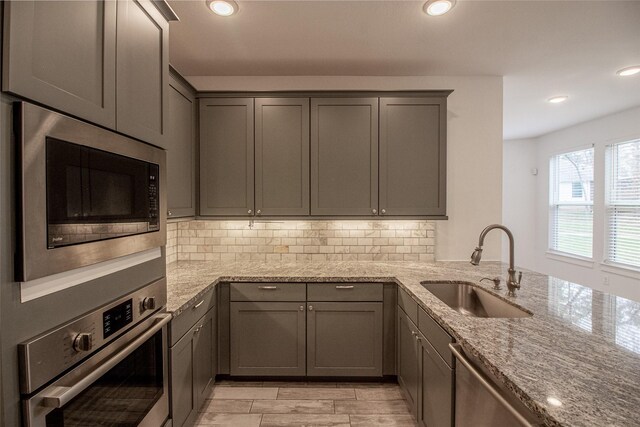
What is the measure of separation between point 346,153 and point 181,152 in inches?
53.4

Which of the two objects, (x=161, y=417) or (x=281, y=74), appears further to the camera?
(x=281, y=74)

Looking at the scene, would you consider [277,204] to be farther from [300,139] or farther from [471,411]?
[471,411]

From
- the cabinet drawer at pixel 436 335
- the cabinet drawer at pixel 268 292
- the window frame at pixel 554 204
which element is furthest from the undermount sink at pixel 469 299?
the window frame at pixel 554 204

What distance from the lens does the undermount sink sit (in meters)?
1.91

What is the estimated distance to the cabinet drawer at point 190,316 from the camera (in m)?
1.65

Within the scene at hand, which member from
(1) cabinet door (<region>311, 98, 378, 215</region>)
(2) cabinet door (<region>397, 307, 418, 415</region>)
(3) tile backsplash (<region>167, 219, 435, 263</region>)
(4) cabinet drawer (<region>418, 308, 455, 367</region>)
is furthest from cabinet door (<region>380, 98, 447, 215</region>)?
(4) cabinet drawer (<region>418, 308, 455, 367</region>)

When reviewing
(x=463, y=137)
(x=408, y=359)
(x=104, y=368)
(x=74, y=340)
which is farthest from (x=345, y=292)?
(x=463, y=137)

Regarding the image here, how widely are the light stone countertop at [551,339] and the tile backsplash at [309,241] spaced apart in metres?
0.53

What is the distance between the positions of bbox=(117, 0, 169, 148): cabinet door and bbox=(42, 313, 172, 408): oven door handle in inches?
32.8

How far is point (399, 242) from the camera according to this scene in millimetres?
2986

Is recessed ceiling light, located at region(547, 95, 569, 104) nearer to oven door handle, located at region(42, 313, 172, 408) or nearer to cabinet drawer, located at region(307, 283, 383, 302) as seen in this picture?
cabinet drawer, located at region(307, 283, 383, 302)

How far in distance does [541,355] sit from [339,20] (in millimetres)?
2160

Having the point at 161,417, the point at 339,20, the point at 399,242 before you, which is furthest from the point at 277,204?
Answer: the point at 161,417

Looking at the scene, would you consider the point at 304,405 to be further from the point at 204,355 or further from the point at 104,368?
the point at 104,368
